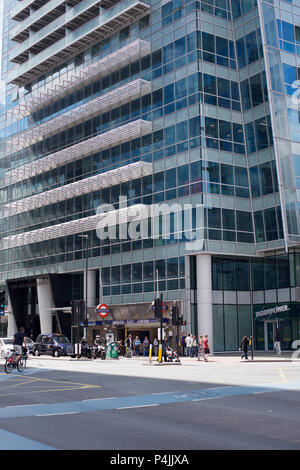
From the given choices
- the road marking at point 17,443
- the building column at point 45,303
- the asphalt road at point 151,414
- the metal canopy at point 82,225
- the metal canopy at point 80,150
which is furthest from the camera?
the building column at point 45,303

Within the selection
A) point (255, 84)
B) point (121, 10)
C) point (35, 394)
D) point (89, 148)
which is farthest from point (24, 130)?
point (35, 394)

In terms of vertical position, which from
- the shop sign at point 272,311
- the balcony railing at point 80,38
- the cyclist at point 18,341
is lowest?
the cyclist at point 18,341

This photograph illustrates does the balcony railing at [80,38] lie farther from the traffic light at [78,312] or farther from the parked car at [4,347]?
the parked car at [4,347]

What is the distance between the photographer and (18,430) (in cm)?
984

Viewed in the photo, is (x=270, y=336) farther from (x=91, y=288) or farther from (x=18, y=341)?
(x=18, y=341)

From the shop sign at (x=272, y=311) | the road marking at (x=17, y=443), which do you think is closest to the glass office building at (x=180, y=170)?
the shop sign at (x=272, y=311)

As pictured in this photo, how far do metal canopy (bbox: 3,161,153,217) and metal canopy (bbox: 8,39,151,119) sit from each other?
1082cm

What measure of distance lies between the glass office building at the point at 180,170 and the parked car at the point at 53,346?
15.5ft

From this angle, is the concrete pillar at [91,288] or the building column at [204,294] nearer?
the building column at [204,294]

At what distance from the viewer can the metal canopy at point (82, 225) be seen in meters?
48.8

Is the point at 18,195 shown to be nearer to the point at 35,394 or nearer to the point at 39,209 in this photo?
the point at 39,209

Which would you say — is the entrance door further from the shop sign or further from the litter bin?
the litter bin

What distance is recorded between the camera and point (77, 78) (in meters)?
58.0

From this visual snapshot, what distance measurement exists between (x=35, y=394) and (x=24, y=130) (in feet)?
179
